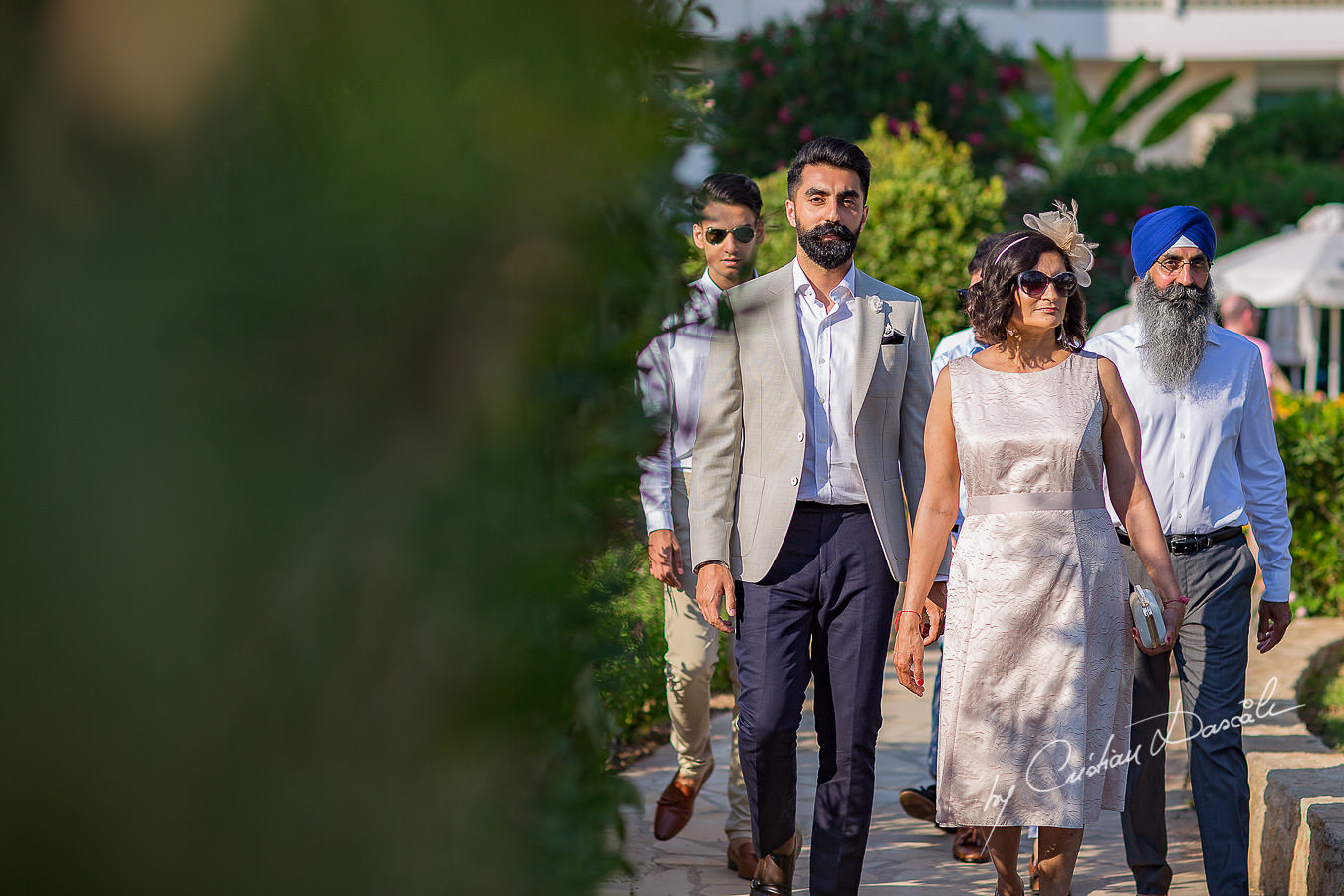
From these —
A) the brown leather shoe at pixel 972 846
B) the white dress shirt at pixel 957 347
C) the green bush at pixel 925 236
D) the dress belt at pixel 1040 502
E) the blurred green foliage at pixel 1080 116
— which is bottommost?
the brown leather shoe at pixel 972 846

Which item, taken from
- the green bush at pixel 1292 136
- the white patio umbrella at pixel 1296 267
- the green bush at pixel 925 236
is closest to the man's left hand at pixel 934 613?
the green bush at pixel 925 236

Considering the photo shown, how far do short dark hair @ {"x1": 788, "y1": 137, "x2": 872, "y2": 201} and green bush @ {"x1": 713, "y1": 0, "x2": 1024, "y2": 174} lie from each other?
39.6 feet

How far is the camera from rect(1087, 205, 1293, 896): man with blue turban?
3.96 meters

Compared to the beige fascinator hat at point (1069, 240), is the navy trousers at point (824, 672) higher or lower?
lower

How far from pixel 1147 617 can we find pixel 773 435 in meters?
1.15

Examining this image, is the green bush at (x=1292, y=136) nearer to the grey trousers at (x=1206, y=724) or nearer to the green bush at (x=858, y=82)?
the green bush at (x=858, y=82)

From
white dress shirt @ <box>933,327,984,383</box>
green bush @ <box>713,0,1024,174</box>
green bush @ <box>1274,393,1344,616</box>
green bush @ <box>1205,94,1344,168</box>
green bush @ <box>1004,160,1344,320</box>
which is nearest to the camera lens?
white dress shirt @ <box>933,327,984,383</box>

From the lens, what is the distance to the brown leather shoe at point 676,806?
15.1ft

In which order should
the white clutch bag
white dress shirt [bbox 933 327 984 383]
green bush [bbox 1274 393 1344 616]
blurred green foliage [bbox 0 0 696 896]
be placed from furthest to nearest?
1. green bush [bbox 1274 393 1344 616]
2. white dress shirt [bbox 933 327 984 383]
3. the white clutch bag
4. blurred green foliage [bbox 0 0 696 896]

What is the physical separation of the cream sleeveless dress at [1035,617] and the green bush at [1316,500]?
4.95 m

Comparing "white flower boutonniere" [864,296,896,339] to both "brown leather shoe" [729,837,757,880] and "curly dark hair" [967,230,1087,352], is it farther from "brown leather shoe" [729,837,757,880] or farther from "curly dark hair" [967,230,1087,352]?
"brown leather shoe" [729,837,757,880]

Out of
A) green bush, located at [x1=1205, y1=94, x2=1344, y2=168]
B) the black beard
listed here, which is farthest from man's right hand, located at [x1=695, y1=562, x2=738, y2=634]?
green bush, located at [x1=1205, y1=94, x2=1344, y2=168]
